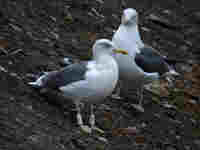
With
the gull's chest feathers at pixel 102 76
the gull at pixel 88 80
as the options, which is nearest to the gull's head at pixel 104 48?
the gull at pixel 88 80

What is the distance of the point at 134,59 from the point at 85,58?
1.32 m

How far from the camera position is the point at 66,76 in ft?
21.5

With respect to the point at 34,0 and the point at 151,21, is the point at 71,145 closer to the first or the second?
the point at 34,0

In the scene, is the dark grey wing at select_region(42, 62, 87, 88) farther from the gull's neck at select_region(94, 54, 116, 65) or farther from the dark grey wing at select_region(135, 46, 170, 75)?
the dark grey wing at select_region(135, 46, 170, 75)

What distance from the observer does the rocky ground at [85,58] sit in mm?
6148

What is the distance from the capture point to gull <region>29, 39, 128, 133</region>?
6363 mm

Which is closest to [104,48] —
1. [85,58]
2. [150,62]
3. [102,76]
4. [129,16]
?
[102,76]

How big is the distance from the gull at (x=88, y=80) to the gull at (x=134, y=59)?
0.96m

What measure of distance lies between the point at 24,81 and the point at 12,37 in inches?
53.8

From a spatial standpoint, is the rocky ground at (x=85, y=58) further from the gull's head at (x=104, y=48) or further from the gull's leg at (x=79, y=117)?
the gull's head at (x=104, y=48)

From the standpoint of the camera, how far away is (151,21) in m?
11.8

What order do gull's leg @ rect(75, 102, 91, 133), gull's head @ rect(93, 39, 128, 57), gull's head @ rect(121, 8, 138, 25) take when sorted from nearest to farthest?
1. gull's leg @ rect(75, 102, 91, 133)
2. gull's head @ rect(93, 39, 128, 57)
3. gull's head @ rect(121, 8, 138, 25)

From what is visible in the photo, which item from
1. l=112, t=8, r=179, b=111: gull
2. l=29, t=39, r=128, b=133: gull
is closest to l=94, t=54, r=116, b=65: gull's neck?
l=29, t=39, r=128, b=133: gull

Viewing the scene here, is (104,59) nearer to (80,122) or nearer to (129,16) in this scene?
(80,122)
